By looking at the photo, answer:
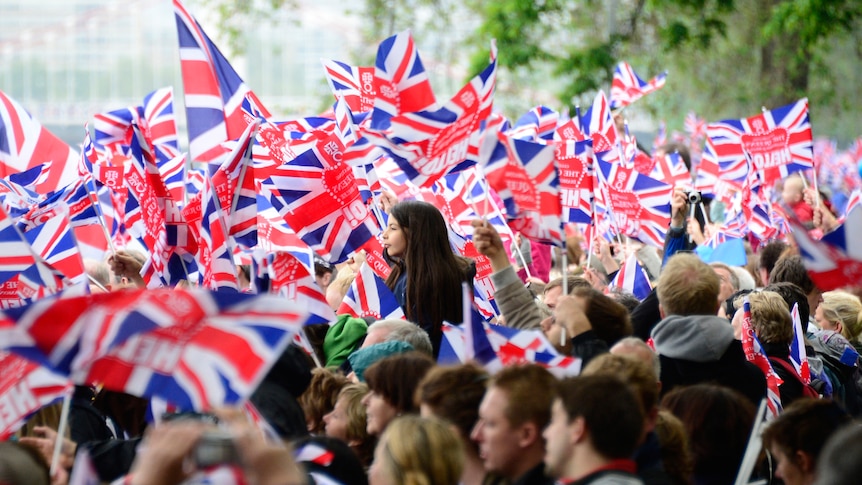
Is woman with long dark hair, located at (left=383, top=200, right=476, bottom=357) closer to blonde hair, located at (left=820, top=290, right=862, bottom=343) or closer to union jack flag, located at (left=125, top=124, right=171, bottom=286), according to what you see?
union jack flag, located at (left=125, top=124, right=171, bottom=286)

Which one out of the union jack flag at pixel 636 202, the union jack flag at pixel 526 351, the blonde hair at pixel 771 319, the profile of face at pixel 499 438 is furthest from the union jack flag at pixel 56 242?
the union jack flag at pixel 636 202

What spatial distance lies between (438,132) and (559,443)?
311 cm

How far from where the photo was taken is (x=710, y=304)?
6.26 metres

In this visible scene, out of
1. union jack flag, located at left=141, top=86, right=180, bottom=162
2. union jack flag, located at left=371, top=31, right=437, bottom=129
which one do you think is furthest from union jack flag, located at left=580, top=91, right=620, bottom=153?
union jack flag, located at left=371, top=31, right=437, bottom=129

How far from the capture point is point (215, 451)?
11.3 feet

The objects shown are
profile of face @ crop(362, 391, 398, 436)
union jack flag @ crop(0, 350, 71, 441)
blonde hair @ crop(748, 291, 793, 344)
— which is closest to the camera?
union jack flag @ crop(0, 350, 71, 441)

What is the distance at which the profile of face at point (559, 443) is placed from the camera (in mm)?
4156

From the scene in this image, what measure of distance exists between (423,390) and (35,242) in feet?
12.7

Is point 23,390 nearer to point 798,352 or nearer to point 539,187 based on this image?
point 539,187

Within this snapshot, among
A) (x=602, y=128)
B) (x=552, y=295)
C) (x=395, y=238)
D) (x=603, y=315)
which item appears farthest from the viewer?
(x=602, y=128)

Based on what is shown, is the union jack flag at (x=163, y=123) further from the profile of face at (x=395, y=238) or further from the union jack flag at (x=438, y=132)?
the union jack flag at (x=438, y=132)

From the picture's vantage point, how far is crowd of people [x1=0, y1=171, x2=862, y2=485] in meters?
4.11

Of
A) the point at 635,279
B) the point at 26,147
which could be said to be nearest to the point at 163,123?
the point at 26,147

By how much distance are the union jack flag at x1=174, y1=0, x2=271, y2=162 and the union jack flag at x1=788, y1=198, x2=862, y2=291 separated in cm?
396
